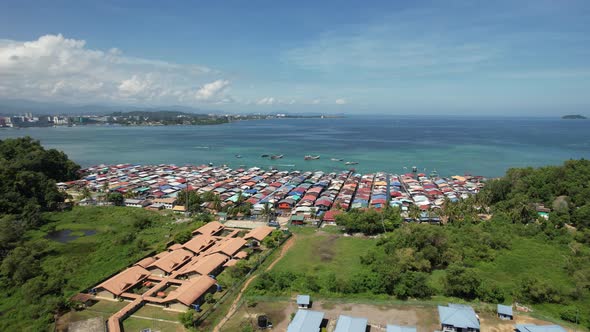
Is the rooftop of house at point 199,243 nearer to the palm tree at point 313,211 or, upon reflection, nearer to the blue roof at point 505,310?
the palm tree at point 313,211

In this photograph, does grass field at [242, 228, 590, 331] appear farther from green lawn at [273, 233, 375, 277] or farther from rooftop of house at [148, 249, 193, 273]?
rooftop of house at [148, 249, 193, 273]

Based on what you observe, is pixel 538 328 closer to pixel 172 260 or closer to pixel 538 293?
pixel 538 293

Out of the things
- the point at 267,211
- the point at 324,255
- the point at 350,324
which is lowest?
the point at 324,255

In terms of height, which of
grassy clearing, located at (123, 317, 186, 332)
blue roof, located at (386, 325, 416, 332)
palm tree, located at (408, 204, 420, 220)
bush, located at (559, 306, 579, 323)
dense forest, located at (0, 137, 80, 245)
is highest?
dense forest, located at (0, 137, 80, 245)

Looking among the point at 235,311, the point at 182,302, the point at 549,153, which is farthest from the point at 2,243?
the point at 549,153

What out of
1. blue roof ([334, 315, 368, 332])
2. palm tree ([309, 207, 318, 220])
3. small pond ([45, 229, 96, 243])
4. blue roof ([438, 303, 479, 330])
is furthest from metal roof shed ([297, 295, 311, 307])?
small pond ([45, 229, 96, 243])

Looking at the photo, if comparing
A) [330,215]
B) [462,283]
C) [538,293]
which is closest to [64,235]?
[330,215]
